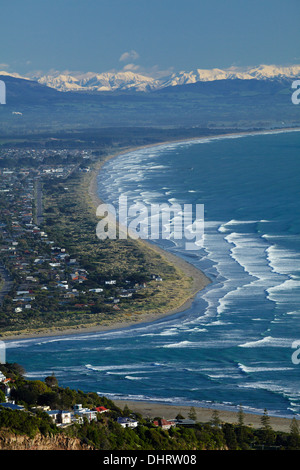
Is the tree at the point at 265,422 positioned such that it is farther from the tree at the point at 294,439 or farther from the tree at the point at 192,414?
the tree at the point at 192,414

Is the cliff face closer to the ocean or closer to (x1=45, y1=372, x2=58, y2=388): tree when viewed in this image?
(x1=45, y1=372, x2=58, y2=388): tree

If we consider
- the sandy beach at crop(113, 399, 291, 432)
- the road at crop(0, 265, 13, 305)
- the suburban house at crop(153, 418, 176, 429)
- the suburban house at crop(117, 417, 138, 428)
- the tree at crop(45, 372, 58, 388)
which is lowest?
the sandy beach at crop(113, 399, 291, 432)

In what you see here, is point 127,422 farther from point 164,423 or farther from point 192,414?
point 192,414

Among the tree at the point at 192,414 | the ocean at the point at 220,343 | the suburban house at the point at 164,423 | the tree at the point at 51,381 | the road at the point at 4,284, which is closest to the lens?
the suburban house at the point at 164,423

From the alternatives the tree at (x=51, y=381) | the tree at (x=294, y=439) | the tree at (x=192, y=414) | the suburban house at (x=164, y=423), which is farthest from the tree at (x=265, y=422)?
the tree at (x=51, y=381)

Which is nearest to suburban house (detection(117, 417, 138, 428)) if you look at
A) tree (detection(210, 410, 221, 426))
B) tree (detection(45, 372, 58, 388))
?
tree (detection(210, 410, 221, 426))

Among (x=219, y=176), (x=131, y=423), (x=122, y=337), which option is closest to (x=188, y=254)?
(x=122, y=337)

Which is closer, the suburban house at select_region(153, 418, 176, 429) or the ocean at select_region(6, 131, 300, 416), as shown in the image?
the suburban house at select_region(153, 418, 176, 429)

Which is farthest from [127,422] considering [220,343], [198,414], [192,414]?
[220,343]
